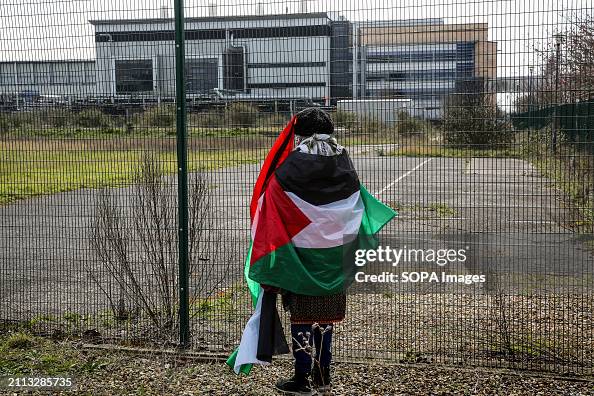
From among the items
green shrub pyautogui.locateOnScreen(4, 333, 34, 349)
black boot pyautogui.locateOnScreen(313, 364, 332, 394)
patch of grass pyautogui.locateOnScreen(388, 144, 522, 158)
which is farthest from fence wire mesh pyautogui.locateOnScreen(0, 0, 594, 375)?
black boot pyautogui.locateOnScreen(313, 364, 332, 394)

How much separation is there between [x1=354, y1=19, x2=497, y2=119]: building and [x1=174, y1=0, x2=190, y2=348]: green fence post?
1.41 m

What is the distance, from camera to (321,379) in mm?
4648

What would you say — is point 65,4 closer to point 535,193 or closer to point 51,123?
point 51,123

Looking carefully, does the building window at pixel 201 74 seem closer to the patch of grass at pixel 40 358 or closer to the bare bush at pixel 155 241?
the bare bush at pixel 155 241

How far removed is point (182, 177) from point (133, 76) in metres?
1.06

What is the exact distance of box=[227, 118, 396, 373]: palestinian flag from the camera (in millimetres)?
4301

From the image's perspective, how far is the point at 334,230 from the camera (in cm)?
442

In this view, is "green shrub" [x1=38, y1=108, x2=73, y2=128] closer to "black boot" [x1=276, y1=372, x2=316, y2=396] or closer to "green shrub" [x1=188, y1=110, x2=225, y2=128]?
"green shrub" [x1=188, y1=110, x2=225, y2=128]

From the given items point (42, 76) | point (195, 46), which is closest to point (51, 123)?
point (42, 76)

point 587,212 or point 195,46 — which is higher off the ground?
point 195,46

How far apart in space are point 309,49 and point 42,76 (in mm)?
2513

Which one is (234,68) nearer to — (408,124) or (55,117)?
(408,124)

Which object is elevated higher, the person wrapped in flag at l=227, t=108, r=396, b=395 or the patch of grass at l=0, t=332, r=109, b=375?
the person wrapped in flag at l=227, t=108, r=396, b=395

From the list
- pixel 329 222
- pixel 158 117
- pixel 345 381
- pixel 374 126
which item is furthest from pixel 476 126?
pixel 158 117
